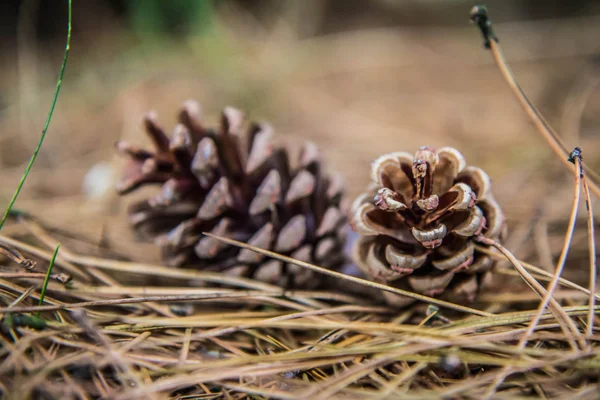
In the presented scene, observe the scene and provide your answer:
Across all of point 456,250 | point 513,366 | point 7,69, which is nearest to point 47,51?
point 7,69

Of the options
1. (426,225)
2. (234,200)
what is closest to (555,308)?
(426,225)

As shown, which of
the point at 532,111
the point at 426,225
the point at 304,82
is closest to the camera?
the point at 426,225

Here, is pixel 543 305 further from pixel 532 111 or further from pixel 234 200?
pixel 234 200

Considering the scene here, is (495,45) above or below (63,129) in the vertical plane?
above

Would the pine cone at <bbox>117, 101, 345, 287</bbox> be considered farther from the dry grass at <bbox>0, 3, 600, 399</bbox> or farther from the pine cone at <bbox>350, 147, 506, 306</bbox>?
the pine cone at <bbox>350, 147, 506, 306</bbox>

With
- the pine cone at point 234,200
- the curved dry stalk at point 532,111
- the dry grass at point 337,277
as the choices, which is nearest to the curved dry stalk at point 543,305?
the dry grass at point 337,277

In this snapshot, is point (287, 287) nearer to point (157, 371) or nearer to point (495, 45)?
point (157, 371)

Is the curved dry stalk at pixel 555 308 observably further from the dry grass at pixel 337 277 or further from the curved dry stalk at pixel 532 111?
Answer: the curved dry stalk at pixel 532 111
